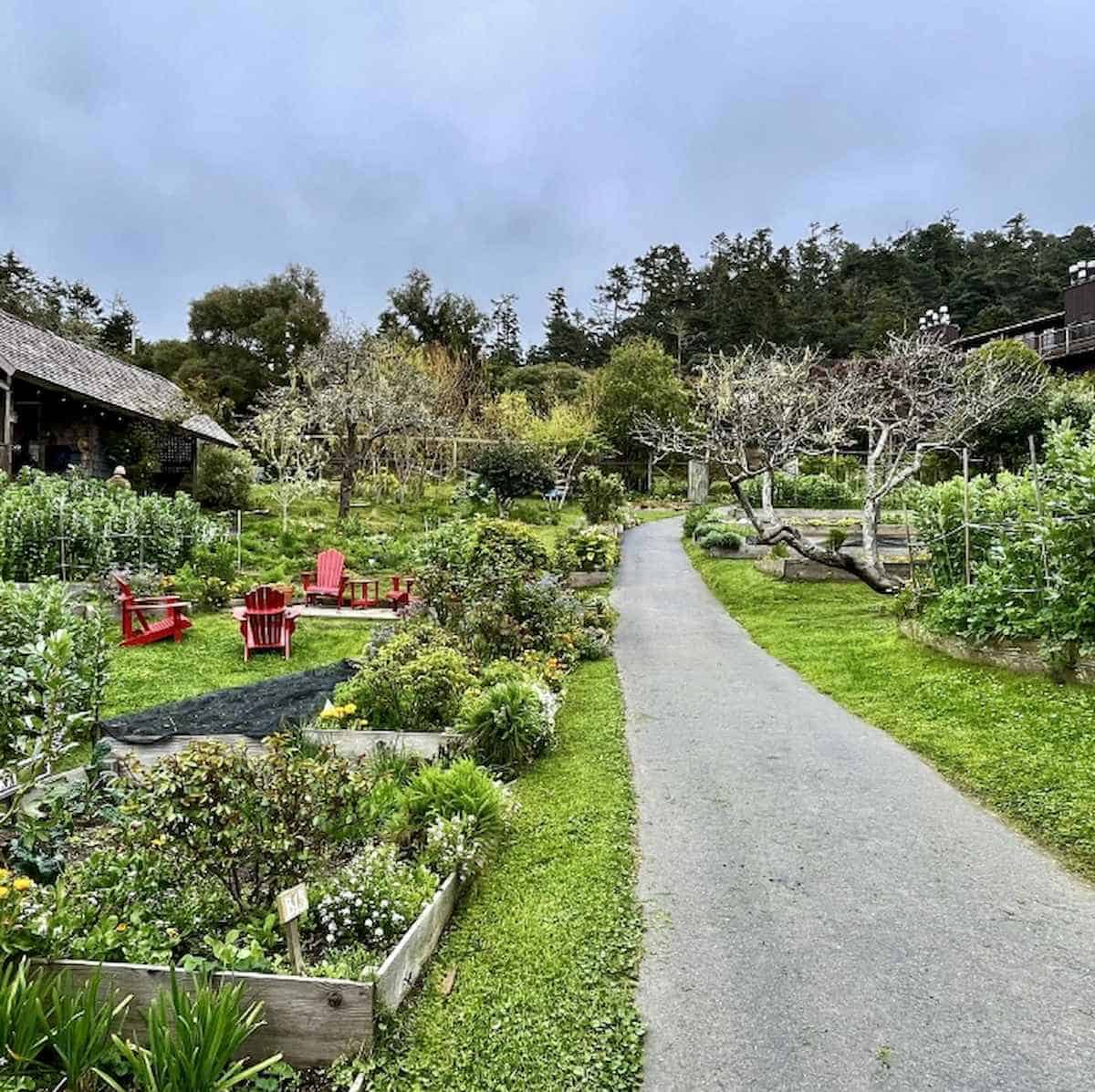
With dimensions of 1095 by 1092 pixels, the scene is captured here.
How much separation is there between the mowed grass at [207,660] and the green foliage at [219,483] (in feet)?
36.2

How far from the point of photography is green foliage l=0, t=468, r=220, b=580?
10.6m

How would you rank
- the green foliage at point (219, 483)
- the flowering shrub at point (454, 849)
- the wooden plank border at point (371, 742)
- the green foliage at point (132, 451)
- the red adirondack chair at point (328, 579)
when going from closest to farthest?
the flowering shrub at point (454, 849)
the wooden plank border at point (371, 742)
the red adirondack chair at point (328, 579)
the green foliage at point (132, 451)
the green foliage at point (219, 483)

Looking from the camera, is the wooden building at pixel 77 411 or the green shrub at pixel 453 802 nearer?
the green shrub at pixel 453 802

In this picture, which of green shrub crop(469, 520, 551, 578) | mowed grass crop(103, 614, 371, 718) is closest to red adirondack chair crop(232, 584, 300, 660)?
mowed grass crop(103, 614, 371, 718)

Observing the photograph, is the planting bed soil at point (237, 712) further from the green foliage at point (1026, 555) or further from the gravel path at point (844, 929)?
the green foliage at point (1026, 555)

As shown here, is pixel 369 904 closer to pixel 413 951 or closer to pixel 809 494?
pixel 413 951

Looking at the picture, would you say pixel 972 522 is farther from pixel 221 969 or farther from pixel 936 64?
pixel 936 64

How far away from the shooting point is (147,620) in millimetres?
9617

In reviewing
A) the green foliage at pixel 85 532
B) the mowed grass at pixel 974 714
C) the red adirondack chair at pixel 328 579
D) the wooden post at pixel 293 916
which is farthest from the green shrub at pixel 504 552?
the wooden post at pixel 293 916

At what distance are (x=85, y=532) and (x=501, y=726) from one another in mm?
8394

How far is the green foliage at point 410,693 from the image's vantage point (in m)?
5.64

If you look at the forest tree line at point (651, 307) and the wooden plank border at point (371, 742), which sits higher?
the forest tree line at point (651, 307)

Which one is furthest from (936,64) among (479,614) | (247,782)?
(247,782)

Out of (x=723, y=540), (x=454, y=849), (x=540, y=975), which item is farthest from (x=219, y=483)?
(x=540, y=975)
